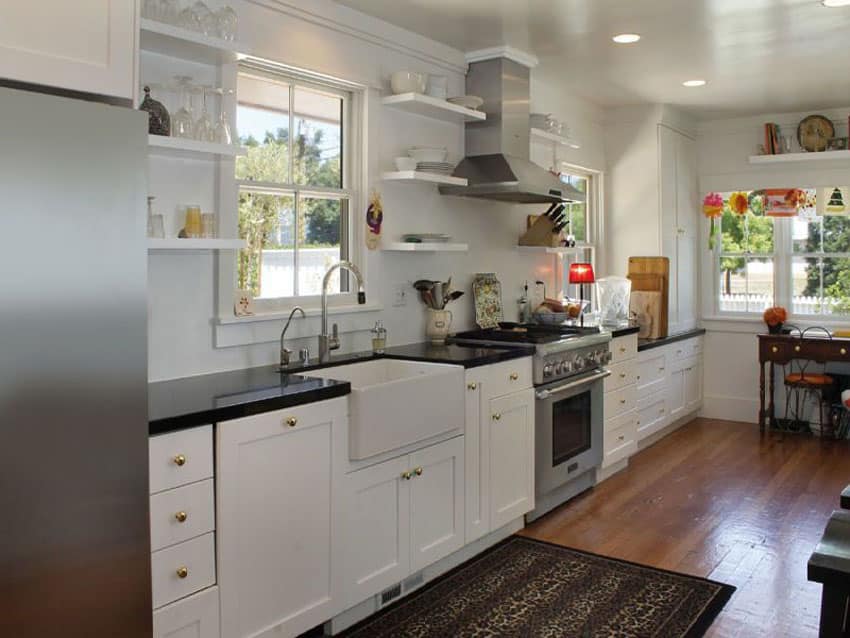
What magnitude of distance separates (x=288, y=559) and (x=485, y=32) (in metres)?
2.88

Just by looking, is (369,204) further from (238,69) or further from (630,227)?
(630,227)

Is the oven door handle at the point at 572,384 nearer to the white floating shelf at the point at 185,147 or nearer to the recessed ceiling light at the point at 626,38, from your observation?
the recessed ceiling light at the point at 626,38

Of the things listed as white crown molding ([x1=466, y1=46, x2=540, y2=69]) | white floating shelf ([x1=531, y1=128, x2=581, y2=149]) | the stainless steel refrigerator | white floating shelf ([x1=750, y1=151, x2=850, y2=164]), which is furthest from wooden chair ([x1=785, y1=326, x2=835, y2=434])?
the stainless steel refrigerator

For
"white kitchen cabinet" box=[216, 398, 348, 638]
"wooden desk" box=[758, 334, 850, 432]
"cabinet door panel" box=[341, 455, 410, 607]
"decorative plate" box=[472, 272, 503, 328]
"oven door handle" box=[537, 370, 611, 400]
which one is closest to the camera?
"white kitchen cabinet" box=[216, 398, 348, 638]

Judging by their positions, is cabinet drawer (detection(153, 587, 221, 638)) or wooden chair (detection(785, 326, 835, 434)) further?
wooden chair (detection(785, 326, 835, 434))

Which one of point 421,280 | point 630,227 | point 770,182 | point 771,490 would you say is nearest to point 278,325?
point 421,280

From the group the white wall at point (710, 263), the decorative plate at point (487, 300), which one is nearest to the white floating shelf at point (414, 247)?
the decorative plate at point (487, 300)

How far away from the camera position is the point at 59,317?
1.60 meters

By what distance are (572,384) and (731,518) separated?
1.13m

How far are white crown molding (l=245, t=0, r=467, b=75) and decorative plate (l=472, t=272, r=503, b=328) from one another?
48.6 inches

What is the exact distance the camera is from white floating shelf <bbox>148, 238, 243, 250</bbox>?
2.57 metres

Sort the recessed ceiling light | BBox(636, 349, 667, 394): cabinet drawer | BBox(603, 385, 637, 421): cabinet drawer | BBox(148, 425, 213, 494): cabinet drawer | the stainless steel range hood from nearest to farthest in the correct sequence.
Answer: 1. BBox(148, 425, 213, 494): cabinet drawer
2. the recessed ceiling light
3. the stainless steel range hood
4. BBox(603, 385, 637, 421): cabinet drawer
5. BBox(636, 349, 667, 394): cabinet drawer

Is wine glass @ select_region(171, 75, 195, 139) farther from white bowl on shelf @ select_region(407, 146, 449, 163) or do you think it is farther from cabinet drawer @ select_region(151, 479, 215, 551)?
white bowl on shelf @ select_region(407, 146, 449, 163)

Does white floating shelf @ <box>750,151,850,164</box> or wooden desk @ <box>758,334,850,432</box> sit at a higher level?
white floating shelf @ <box>750,151,850,164</box>
